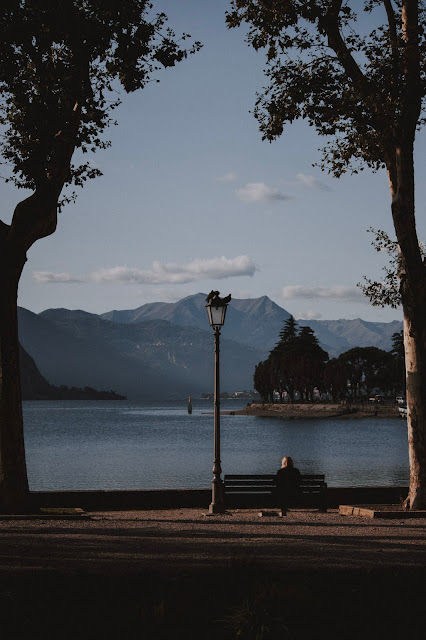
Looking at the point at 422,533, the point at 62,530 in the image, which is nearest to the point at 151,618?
the point at 62,530

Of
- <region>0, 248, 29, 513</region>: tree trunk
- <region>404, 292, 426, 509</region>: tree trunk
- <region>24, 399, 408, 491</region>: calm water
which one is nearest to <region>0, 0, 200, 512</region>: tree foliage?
<region>0, 248, 29, 513</region>: tree trunk

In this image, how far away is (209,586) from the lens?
9211 mm

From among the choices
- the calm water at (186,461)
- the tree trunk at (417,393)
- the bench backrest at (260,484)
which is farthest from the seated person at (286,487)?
the calm water at (186,461)

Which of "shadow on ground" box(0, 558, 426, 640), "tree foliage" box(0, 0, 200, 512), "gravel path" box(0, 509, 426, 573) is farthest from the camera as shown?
"tree foliage" box(0, 0, 200, 512)

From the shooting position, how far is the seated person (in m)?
19.7

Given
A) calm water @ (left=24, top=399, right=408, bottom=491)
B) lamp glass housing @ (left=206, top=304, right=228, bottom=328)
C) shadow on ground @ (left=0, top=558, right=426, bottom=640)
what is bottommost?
calm water @ (left=24, top=399, right=408, bottom=491)

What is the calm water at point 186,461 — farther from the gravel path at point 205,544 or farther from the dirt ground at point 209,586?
the dirt ground at point 209,586

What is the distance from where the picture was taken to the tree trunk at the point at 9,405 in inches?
699

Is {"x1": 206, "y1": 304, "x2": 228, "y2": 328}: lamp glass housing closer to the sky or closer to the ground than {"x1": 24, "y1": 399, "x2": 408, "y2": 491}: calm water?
closer to the sky

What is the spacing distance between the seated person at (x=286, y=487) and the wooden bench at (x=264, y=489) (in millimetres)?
993

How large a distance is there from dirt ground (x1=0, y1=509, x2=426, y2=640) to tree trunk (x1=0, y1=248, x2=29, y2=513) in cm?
464

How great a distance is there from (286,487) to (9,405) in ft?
21.6

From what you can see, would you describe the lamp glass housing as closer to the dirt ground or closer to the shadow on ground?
the dirt ground

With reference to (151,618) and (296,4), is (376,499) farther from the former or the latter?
(151,618)
